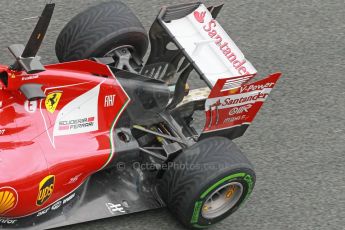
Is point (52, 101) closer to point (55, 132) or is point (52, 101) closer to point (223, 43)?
point (55, 132)

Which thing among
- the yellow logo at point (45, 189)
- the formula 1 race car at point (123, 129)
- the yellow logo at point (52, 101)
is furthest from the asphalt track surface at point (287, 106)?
the yellow logo at point (52, 101)

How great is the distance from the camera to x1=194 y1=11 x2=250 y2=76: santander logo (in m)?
5.53

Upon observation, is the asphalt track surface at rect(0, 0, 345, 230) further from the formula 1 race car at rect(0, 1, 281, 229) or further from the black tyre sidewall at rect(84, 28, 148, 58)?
the black tyre sidewall at rect(84, 28, 148, 58)

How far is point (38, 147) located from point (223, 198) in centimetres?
138

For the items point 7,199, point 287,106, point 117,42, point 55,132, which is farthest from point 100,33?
point 287,106

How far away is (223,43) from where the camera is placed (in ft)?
18.6

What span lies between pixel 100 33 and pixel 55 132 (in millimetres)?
1098

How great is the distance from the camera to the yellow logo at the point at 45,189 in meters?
4.96

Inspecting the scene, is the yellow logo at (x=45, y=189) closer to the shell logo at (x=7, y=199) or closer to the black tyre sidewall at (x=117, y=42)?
the shell logo at (x=7, y=199)

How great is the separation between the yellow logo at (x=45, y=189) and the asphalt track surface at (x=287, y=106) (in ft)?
1.39

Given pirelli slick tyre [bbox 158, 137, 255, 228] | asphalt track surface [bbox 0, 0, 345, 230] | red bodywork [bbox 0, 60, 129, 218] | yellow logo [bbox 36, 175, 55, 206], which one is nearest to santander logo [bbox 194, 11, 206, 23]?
red bodywork [bbox 0, 60, 129, 218]

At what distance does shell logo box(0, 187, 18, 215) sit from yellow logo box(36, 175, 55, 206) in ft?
0.55

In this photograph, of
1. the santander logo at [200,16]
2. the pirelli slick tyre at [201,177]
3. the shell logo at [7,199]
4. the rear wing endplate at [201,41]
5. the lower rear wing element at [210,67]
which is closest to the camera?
the shell logo at [7,199]

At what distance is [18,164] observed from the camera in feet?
16.1
